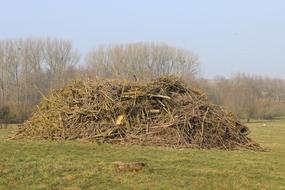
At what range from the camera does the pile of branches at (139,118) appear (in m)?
17.0

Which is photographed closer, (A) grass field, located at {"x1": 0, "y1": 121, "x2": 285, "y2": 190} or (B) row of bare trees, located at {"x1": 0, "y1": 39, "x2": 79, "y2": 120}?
(A) grass field, located at {"x1": 0, "y1": 121, "x2": 285, "y2": 190}

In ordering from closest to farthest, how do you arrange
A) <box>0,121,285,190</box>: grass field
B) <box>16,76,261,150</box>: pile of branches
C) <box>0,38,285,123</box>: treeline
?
<box>0,121,285,190</box>: grass field
<box>16,76,261,150</box>: pile of branches
<box>0,38,285,123</box>: treeline

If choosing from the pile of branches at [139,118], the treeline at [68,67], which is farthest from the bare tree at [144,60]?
the pile of branches at [139,118]

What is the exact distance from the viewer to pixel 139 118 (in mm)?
17844

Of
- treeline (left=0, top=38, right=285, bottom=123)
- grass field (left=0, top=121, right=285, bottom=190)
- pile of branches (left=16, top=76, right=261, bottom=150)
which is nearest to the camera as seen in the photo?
grass field (left=0, top=121, right=285, bottom=190)

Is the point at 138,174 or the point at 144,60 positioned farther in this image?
the point at 144,60

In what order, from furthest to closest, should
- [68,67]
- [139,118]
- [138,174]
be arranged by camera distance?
[68,67] → [139,118] → [138,174]

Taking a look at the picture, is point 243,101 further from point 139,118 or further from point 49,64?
point 139,118

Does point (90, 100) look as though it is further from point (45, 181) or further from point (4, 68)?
point (4, 68)

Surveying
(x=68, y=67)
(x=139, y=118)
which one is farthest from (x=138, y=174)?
(x=68, y=67)

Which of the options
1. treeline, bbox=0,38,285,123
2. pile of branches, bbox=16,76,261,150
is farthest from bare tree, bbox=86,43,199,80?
pile of branches, bbox=16,76,261,150

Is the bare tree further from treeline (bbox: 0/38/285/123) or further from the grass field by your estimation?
the grass field

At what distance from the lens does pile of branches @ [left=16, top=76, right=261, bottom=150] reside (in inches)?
669

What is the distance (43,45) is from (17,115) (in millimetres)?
21283
